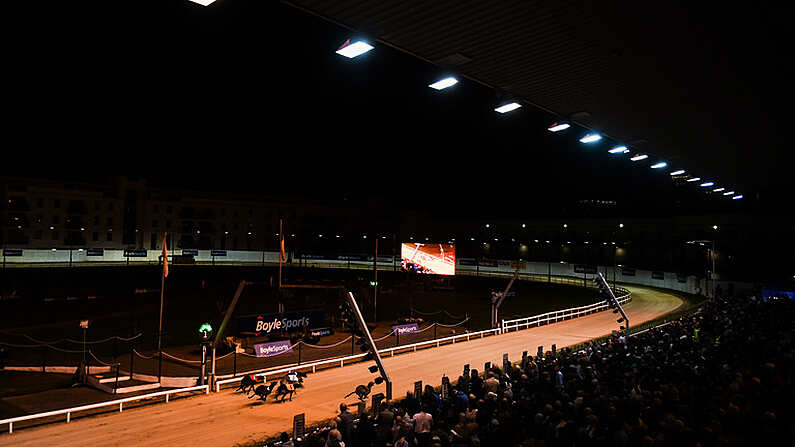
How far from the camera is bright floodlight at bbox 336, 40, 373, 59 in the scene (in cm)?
712

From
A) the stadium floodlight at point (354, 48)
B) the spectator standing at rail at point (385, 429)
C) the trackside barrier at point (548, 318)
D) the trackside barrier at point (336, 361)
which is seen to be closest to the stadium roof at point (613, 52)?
the stadium floodlight at point (354, 48)

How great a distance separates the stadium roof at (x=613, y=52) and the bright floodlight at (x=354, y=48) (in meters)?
0.18

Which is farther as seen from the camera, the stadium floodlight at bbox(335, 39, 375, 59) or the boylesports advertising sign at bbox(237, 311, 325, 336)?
the boylesports advertising sign at bbox(237, 311, 325, 336)

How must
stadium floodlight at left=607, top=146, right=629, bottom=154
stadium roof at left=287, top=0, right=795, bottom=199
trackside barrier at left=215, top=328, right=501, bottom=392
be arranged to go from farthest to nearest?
trackside barrier at left=215, top=328, right=501, bottom=392 → stadium floodlight at left=607, top=146, right=629, bottom=154 → stadium roof at left=287, top=0, right=795, bottom=199

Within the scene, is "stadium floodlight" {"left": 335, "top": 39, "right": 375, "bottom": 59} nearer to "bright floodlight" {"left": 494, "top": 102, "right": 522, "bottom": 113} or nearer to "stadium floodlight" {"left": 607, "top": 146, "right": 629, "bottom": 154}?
"bright floodlight" {"left": 494, "top": 102, "right": 522, "bottom": 113}

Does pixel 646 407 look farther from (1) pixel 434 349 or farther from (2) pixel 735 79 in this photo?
(1) pixel 434 349

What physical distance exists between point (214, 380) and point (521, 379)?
953 cm

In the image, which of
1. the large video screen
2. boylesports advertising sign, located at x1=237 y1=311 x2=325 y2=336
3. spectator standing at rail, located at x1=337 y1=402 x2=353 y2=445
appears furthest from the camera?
the large video screen

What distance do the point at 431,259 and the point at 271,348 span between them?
20853 millimetres

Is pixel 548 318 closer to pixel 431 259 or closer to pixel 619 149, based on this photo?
pixel 431 259

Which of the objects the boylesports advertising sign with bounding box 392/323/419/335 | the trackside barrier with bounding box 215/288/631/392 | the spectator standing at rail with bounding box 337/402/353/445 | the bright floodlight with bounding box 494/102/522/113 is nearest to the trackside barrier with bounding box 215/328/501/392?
the trackside barrier with bounding box 215/288/631/392

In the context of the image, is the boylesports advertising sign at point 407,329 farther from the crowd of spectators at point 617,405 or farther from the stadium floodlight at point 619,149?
the stadium floodlight at point 619,149

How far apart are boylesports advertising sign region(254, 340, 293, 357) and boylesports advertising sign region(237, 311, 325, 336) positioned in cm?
79

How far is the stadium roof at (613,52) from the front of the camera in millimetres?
6570
